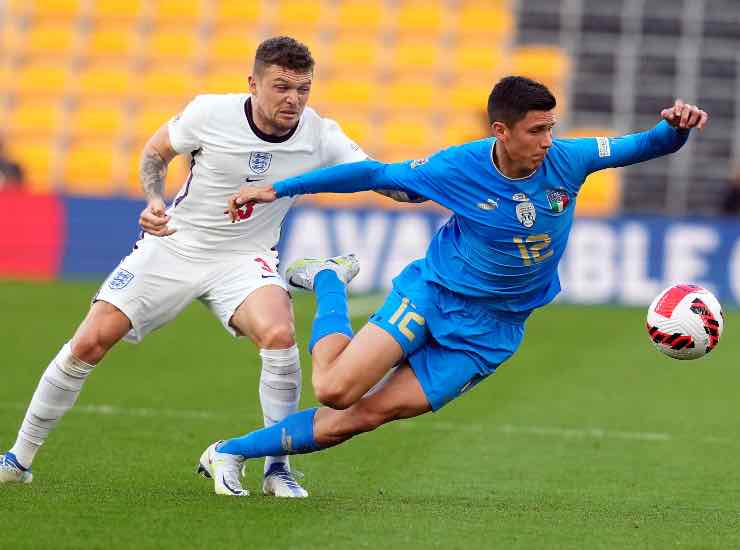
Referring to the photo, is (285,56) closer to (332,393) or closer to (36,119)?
(332,393)

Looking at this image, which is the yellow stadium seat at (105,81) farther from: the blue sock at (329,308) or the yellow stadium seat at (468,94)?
the blue sock at (329,308)

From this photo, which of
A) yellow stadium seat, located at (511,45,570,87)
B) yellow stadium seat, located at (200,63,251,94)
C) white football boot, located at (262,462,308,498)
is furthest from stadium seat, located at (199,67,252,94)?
white football boot, located at (262,462,308,498)

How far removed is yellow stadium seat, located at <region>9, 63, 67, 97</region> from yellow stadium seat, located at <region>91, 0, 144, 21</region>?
123cm

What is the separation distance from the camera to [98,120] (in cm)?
2530

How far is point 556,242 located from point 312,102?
59.5 feet

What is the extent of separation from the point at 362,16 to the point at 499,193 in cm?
1970

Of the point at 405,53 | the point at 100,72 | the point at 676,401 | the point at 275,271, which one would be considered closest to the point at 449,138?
the point at 405,53

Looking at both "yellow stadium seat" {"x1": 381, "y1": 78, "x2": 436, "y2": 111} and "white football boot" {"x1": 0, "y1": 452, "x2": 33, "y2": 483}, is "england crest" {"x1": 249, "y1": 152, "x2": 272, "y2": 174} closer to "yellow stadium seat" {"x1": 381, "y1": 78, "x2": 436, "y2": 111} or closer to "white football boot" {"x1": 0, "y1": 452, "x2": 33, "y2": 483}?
"white football boot" {"x1": 0, "y1": 452, "x2": 33, "y2": 483}

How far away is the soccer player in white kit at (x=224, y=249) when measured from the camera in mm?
6984

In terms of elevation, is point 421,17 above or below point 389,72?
above

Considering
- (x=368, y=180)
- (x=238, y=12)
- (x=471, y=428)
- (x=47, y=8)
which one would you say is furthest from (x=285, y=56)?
(x=47, y=8)

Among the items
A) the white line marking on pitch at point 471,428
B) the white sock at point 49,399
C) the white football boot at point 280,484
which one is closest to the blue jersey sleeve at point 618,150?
the white football boot at point 280,484

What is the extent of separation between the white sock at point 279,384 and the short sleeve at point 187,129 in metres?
1.16

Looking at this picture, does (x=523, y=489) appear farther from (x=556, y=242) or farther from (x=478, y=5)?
(x=478, y=5)
